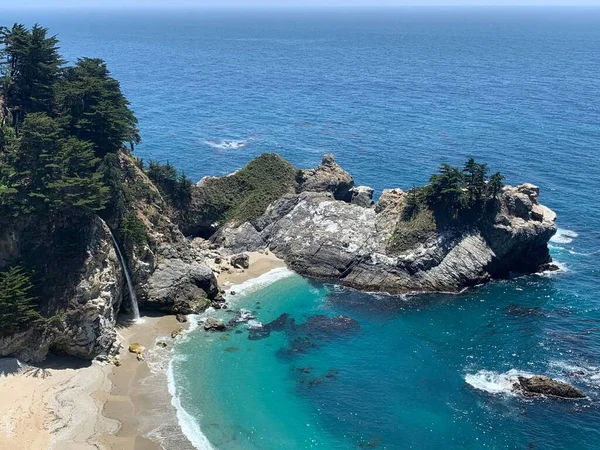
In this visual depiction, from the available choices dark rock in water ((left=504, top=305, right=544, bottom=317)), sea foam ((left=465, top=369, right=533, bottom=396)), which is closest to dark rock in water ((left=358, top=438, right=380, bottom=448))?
sea foam ((left=465, top=369, right=533, bottom=396))

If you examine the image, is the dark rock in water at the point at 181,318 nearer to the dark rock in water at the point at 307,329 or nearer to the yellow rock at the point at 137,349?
the yellow rock at the point at 137,349

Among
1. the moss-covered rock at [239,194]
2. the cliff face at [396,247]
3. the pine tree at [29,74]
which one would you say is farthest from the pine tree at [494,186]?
the pine tree at [29,74]

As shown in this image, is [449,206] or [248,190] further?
[248,190]

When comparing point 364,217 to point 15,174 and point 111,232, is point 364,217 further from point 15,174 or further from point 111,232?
point 15,174

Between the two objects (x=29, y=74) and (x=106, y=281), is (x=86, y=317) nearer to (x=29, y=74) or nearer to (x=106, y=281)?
(x=106, y=281)

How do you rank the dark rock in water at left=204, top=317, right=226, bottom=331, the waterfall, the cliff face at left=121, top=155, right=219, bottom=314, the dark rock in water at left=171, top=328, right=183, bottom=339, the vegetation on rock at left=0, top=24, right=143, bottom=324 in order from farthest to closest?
1. the cliff face at left=121, top=155, right=219, bottom=314
2. the dark rock in water at left=204, top=317, right=226, bottom=331
3. the waterfall
4. the dark rock in water at left=171, top=328, right=183, bottom=339
5. the vegetation on rock at left=0, top=24, right=143, bottom=324

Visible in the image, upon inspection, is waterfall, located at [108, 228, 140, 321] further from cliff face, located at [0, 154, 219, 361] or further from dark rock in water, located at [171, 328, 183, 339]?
dark rock in water, located at [171, 328, 183, 339]

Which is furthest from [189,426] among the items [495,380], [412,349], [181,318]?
[495,380]

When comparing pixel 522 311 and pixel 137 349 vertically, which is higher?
pixel 522 311
